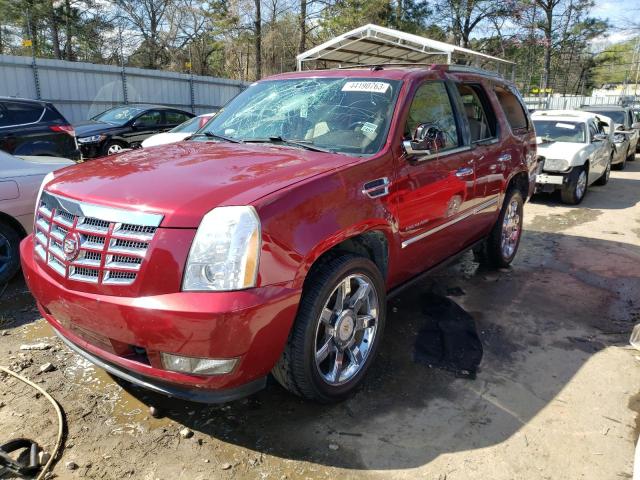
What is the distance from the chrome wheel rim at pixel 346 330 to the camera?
2.87 m

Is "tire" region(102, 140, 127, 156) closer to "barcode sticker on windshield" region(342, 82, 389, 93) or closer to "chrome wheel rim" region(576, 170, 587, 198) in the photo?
"barcode sticker on windshield" region(342, 82, 389, 93)

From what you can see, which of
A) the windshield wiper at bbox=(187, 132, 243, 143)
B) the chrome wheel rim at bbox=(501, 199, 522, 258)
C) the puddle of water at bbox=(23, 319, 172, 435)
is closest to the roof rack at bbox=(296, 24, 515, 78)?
the chrome wheel rim at bbox=(501, 199, 522, 258)

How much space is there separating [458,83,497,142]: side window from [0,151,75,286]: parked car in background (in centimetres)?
389

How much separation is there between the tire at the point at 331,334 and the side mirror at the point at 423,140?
0.83 metres

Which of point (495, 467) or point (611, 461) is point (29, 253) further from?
point (611, 461)

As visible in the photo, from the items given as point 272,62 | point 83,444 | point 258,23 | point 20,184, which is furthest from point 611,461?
point 272,62

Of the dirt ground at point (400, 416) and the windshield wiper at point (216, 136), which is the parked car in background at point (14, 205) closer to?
the dirt ground at point (400, 416)

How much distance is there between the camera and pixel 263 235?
2289 millimetres

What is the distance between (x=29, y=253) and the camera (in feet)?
9.60

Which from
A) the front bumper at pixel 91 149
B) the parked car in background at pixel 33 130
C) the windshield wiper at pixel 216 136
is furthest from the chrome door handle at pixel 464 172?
the front bumper at pixel 91 149

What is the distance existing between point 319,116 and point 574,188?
7.21 m

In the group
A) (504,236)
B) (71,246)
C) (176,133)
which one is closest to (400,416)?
(71,246)

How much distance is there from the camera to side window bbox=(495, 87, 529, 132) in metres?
5.03

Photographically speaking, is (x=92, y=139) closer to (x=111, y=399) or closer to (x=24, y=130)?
(x=24, y=130)
